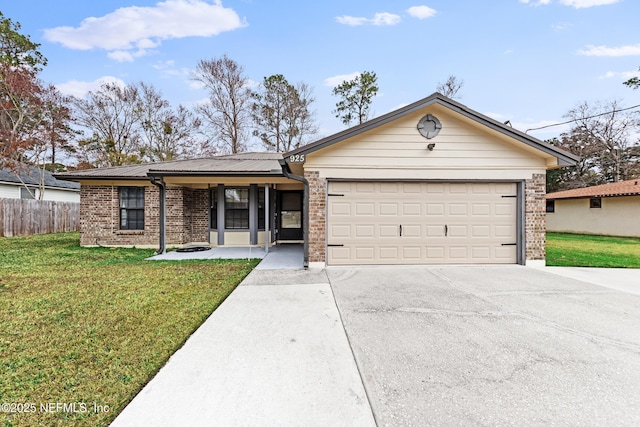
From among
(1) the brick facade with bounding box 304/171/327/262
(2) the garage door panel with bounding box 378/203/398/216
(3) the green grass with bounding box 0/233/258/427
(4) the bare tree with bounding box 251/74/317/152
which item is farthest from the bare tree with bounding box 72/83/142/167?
(2) the garage door panel with bounding box 378/203/398/216

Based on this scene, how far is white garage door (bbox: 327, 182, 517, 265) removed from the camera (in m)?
7.08

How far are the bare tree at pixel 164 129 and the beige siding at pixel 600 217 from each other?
25.2 metres

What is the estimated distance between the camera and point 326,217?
6.98 metres

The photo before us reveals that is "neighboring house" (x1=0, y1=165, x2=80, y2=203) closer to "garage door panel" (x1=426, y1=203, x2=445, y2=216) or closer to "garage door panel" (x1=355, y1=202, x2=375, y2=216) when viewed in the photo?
"garage door panel" (x1=355, y1=202, x2=375, y2=216)

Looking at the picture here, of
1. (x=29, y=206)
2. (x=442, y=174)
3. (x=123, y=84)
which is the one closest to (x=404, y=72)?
(x=442, y=174)

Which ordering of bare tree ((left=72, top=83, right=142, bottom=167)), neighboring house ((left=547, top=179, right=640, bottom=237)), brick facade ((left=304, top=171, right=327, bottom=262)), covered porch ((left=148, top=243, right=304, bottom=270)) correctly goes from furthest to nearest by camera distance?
bare tree ((left=72, top=83, right=142, bottom=167)) < neighboring house ((left=547, top=179, right=640, bottom=237)) < covered porch ((left=148, top=243, right=304, bottom=270)) < brick facade ((left=304, top=171, right=327, bottom=262))

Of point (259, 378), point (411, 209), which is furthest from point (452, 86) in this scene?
point (259, 378)

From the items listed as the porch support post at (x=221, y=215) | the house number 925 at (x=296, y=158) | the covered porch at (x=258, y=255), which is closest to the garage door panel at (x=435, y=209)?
the house number 925 at (x=296, y=158)

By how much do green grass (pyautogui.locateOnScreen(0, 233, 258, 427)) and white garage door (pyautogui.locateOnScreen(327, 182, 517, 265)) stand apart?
8.74ft

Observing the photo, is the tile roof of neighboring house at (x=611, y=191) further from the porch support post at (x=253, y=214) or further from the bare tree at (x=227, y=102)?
the bare tree at (x=227, y=102)

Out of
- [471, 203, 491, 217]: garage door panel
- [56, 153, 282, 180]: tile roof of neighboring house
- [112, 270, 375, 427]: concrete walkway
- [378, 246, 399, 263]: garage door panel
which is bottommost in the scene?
[112, 270, 375, 427]: concrete walkway

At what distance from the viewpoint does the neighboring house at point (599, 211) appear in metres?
15.0

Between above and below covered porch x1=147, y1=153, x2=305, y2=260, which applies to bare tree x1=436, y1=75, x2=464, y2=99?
above

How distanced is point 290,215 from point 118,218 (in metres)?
6.14
